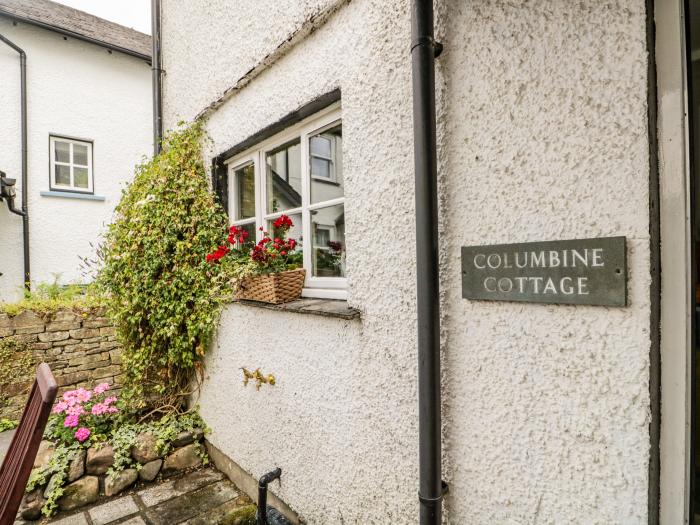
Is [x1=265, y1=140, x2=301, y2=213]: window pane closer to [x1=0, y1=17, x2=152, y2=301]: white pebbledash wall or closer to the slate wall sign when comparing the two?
the slate wall sign

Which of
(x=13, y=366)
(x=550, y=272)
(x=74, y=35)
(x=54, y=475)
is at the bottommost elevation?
(x=54, y=475)

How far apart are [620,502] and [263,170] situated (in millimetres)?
2891

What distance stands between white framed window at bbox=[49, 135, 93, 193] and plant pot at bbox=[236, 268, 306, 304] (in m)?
7.15

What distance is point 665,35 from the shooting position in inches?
44.2

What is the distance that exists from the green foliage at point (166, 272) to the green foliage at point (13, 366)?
1965 mm

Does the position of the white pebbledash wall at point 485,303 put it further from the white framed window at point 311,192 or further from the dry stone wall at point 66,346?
the dry stone wall at point 66,346

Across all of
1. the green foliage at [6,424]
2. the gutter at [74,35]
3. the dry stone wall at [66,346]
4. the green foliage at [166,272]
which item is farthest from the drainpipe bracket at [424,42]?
the gutter at [74,35]

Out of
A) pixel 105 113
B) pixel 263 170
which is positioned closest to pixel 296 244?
pixel 263 170

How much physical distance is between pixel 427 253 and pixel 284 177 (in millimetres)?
1778

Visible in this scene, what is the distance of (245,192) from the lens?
352 centimetres

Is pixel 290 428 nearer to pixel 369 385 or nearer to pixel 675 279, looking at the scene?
pixel 369 385

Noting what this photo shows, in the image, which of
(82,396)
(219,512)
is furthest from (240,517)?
(82,396)

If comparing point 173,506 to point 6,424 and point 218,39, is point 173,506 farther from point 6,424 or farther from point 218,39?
point 218,39

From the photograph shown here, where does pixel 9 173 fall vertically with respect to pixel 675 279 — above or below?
above
